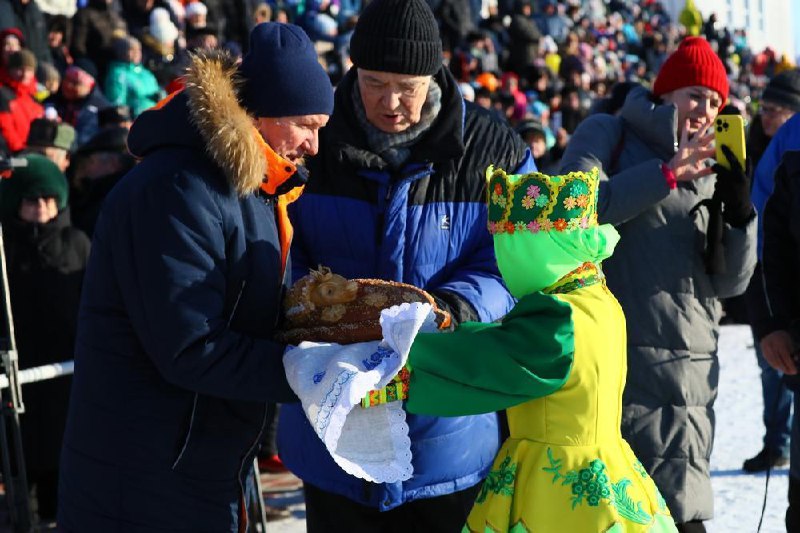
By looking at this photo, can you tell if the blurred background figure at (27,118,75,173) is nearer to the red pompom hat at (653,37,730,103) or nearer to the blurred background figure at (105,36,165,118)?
the blurred background figure at (105,36,165,118)

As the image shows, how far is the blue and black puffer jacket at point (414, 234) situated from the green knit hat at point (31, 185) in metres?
2.68

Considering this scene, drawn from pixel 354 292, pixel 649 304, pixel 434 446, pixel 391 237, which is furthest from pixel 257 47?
pixel 649 304

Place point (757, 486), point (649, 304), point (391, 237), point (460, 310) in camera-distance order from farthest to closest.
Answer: point (757, 486) → point (649, 304) → point (391, 237) → point (460, 310)

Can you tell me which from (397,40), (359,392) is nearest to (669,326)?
(397,40)

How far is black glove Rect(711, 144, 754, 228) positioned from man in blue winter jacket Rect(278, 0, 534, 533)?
3.07ft

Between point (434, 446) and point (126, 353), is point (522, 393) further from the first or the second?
point (126, 353)

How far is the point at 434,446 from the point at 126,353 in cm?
99

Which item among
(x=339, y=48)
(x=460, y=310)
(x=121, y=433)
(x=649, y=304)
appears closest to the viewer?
(x=121, y=433)

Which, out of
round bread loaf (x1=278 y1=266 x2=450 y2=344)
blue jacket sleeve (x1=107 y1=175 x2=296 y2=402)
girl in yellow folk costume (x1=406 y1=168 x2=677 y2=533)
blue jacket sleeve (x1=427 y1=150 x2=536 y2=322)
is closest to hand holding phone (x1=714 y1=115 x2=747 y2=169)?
blue jacket sleeve (x1=427 y1=150 x2=536 y2=322)

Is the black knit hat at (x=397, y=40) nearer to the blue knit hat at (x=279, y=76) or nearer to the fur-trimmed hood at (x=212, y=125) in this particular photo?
the blue knit hat at (x=279, y=76)

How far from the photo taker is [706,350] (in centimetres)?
404

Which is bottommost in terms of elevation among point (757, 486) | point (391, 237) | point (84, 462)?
point (757, 486)

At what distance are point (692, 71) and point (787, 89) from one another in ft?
9.87

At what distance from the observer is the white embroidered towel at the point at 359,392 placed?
2252 mm
